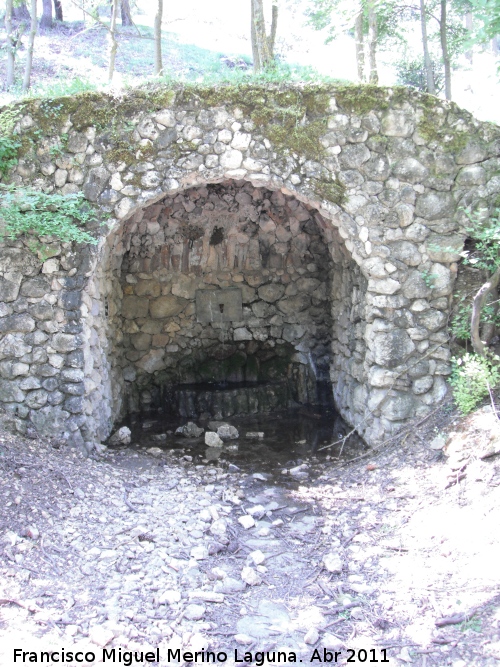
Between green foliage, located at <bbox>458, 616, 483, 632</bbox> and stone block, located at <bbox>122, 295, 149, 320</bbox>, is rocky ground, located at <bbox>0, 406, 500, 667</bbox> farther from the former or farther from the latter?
stone block, located at <bbox>122, 295, 149, 320</bbox>

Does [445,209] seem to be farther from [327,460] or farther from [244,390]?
[244,390]

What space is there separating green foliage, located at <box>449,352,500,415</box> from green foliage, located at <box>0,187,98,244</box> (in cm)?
303

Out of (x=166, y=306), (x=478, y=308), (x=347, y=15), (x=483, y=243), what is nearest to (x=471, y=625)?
(x=478, y=308)

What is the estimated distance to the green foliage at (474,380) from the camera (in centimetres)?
414

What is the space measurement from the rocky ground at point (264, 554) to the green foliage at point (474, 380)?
13 centimetres

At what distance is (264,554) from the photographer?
3287mm

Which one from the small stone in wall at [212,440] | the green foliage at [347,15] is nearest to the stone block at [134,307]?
the small stone in wall at [212,440]

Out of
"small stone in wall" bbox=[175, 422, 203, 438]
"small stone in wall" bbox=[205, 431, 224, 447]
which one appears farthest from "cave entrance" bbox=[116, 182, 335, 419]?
"small stone in wall" bbox=[205, 431, 224, 447]

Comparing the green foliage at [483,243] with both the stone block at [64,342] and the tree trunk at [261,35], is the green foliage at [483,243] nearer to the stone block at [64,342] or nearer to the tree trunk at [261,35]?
the stone block at [64,342]

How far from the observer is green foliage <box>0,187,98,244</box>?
169 inches

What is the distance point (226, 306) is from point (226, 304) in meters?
0.03

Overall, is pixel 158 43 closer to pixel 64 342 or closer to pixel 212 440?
pixel 64 342

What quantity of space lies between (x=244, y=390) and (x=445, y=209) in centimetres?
316

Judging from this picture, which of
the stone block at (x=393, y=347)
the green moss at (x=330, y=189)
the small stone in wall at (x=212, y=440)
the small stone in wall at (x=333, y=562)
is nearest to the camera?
the small stone in wall at (x=333, y=562)
